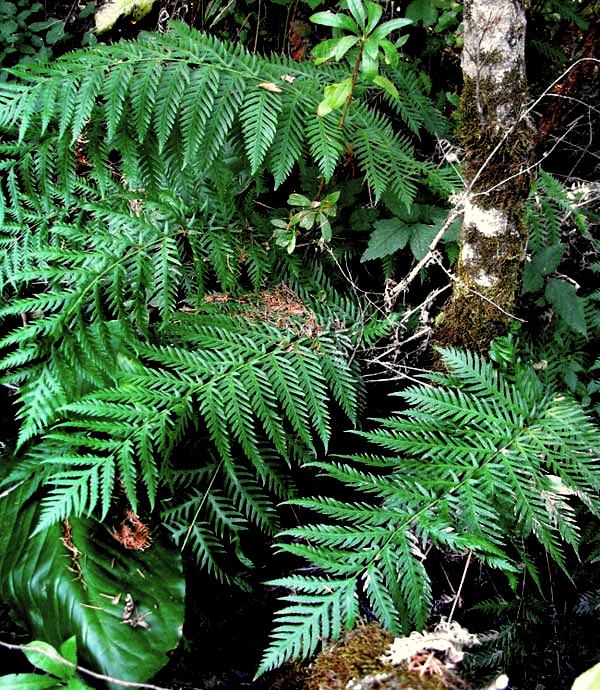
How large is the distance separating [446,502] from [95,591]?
117cm

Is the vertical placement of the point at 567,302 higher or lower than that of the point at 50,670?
higher

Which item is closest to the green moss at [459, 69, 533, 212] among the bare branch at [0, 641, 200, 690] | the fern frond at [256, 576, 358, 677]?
the fern frond at [256, 576, 358, 677]

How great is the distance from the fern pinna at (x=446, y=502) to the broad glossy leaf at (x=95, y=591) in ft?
1.24

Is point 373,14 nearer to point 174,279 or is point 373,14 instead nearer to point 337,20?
point 337,20

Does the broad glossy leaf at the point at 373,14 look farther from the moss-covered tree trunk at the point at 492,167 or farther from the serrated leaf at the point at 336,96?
the moss-covered tree trunk at the point at 492,167

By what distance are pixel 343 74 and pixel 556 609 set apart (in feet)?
7.26

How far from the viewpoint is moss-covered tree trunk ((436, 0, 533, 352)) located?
6.48ft

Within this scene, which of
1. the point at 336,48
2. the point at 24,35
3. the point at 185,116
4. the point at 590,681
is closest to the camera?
the point at 590,681

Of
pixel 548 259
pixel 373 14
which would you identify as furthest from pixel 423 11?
pixel 548 259

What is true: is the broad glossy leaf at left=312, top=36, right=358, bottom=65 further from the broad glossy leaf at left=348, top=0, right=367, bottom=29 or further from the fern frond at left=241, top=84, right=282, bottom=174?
the fern frond at left=241, top=84, right=282, bottom=174

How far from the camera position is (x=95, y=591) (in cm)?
196

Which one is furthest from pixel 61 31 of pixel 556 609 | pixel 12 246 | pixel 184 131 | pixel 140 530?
pixel 556 609

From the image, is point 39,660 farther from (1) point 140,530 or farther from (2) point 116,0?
(2) point 116,0

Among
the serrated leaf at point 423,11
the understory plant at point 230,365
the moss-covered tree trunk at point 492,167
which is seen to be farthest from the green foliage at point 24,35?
the moss-covered tree trunk at point 492,167
